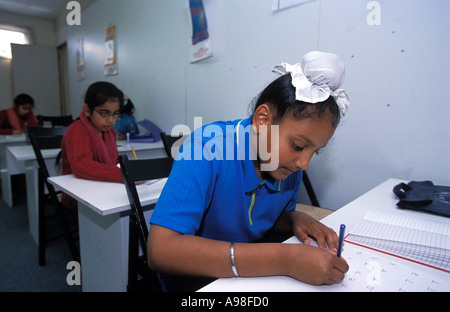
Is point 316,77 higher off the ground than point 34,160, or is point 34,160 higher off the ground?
point 316,77

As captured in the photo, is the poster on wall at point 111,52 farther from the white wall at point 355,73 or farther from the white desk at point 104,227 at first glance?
the white desk at point 104,227

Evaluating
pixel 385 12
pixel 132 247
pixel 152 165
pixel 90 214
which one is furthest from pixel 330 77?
pixel 90 214

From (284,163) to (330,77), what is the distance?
0.22 meters

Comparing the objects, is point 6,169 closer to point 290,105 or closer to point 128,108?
point 128,108

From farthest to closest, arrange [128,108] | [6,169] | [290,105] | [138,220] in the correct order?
[128,108] < [6,169] < [138,220] < [290,105]

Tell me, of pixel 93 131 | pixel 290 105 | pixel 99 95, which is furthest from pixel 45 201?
pixel 290 105

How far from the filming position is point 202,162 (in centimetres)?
61

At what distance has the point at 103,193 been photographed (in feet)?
3.68

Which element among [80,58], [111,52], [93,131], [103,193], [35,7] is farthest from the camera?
[35,7]

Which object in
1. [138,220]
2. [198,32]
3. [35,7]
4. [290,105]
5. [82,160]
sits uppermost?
[35,7]

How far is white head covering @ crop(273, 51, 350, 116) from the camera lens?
0.59m

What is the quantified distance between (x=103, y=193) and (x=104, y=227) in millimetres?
152

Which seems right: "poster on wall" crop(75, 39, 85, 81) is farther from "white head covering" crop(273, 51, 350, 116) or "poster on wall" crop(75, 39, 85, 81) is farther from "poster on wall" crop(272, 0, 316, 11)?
"white head covering" crop(273, 51, 350, 116)

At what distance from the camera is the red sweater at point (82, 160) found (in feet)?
4.29
